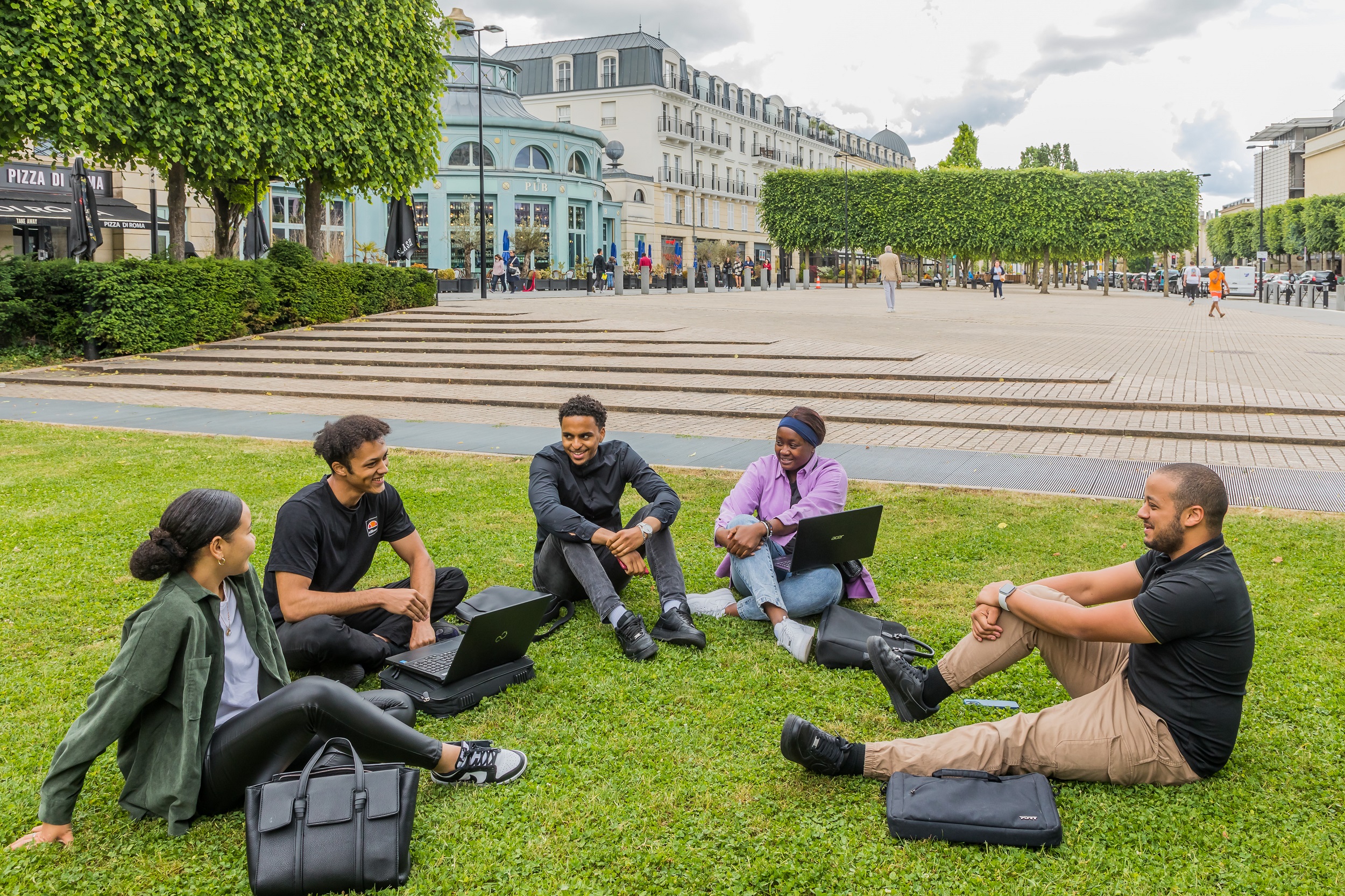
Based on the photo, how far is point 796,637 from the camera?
191 inches

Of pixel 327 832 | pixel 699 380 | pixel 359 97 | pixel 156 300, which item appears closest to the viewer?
pixel 327 832

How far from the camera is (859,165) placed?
103750mm

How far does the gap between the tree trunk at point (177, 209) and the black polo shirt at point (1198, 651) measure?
20.1 meters

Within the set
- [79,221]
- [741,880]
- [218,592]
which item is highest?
[79,221]

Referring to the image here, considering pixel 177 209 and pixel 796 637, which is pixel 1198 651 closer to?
pixel 796 637

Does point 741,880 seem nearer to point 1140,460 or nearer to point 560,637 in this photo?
point 560,637

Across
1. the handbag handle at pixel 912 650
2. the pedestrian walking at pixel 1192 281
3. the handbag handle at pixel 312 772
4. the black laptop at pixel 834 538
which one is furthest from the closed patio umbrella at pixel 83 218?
the pedestrian walking at pixel 1192 281

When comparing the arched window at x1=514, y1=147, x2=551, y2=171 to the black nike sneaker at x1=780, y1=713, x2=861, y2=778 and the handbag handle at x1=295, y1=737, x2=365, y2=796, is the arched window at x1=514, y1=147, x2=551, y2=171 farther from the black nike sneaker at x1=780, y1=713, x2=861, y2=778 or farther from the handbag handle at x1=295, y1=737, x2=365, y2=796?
the handbag handle at x1=295, y1=737, x2=365, y2=796

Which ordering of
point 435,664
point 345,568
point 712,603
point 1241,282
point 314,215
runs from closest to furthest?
1. point 435,664
2. point 345,568
3. point 712,603
4. point 314,215
5. point 1241,282

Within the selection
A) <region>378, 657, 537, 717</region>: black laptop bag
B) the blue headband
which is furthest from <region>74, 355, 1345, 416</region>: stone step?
<region>378, 657, 537, 717</region>: black laptop bag

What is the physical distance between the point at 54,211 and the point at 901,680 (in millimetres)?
28066

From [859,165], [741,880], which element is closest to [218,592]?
[741,880]

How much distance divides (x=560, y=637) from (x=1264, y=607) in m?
3.69

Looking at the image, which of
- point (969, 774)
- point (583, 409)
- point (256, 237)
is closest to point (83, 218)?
point (256, 237)
